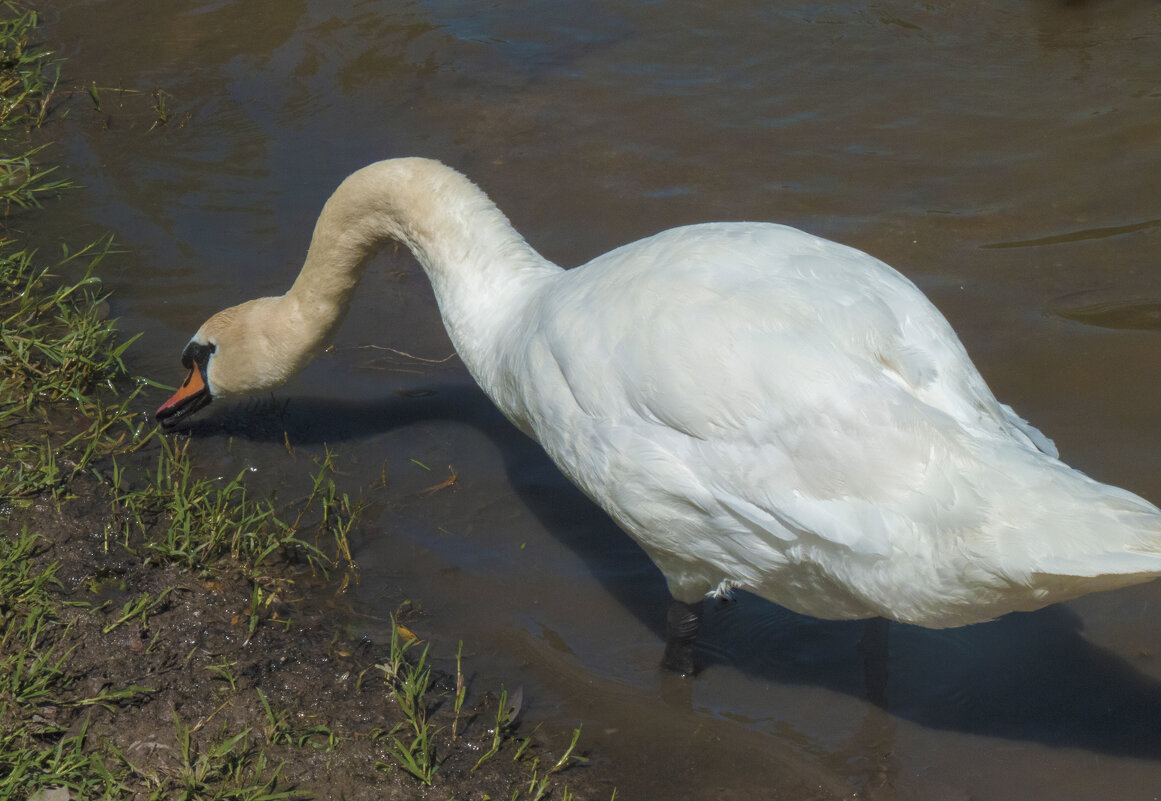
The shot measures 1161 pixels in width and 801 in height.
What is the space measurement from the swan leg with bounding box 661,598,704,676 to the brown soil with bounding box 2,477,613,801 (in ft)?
1.77

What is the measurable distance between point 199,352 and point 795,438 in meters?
2.93

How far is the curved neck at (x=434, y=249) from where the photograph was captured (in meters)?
4.38

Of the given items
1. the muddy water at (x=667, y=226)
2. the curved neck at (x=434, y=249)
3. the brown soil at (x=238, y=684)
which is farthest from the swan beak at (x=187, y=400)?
the brown soil at (x=238, y=684)

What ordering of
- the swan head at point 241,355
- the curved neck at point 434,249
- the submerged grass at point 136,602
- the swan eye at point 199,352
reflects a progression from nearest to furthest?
1. the submerged grass at point 136,602
2. the curved neck at point 434,249
3. the swan head at point 241,355
4. the swan eye at point 199,352

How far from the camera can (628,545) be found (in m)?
4.70

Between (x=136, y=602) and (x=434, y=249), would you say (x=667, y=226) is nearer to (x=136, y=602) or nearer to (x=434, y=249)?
(x=434, y=249)

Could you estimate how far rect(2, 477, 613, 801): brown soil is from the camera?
11.4ft

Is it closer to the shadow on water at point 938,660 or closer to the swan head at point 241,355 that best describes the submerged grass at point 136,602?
the swan head at point 241,355

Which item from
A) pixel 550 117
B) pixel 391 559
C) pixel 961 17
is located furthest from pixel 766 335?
pixel 961 17

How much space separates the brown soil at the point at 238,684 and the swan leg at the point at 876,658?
41.3 inches

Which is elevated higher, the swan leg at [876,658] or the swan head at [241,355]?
the swan head at [241,355]

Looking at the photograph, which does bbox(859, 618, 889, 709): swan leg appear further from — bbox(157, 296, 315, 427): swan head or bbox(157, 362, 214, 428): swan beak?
bbox(157, 362, 214, 428): swan beak

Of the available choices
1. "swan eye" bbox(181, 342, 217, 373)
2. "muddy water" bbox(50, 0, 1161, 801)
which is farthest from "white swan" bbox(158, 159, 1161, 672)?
"swan eye" bbox(181, 342, 217, 373)

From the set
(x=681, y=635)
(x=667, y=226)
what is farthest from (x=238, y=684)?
A: (x=667, y=226)
